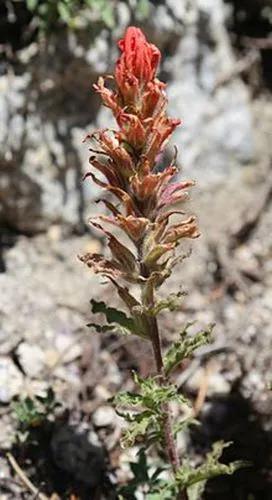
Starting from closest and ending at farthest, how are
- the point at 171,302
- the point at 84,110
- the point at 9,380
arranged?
1. the point at 171,302
2. the point at 9,380
3. the point at 84,110

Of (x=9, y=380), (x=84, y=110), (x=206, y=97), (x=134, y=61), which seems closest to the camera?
(x=134, y=61)

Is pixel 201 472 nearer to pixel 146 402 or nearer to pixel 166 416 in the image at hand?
pixel 166 416

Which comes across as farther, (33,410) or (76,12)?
(76,12)

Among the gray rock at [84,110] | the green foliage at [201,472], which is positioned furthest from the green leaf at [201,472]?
the gray rock at [84,110]

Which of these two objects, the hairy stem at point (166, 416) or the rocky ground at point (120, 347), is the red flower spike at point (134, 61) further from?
the rocky ground at point (120, 347)

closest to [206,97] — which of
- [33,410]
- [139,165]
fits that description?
[33,410]

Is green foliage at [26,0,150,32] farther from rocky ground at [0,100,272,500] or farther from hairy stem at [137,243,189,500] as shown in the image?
hairy stem at [137,243,189,500]

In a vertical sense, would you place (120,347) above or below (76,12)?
below
